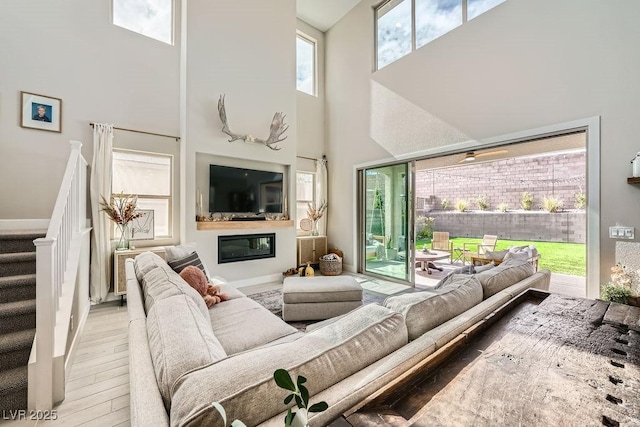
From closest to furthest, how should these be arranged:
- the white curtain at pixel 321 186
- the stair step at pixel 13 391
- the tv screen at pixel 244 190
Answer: the stair step at pixel 13 391, the tv screen at pixel 244 190, the white curtain at pixel 321 186

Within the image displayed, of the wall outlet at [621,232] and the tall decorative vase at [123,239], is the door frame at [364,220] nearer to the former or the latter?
the wall outlet at [621,232]

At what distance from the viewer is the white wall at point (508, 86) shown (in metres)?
2.77

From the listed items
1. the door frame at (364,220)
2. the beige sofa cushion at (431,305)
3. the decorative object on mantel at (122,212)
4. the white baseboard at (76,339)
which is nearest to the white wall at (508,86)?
the door frame at (364,220)

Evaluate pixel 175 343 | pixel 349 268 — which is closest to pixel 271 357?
pixel 175 343

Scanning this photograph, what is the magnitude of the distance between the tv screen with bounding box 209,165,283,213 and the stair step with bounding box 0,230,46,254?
208 cm

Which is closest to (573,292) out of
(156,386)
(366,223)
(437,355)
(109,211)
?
(366,223)

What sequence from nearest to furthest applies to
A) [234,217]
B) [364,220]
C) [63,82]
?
[63,82] < [234,217] < [364,220]

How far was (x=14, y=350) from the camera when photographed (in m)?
1.89

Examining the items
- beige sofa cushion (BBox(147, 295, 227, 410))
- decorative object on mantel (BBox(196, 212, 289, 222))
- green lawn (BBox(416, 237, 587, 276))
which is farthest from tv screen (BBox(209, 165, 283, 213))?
green lawn (BBox(416, 237, 587, 276))

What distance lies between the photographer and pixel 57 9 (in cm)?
360

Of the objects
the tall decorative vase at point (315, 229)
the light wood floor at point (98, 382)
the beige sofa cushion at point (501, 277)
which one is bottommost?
the light wood floor at point (98, 382)

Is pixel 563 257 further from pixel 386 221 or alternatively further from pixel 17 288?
pixel 17 288

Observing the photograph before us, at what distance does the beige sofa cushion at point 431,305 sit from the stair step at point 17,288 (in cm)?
291

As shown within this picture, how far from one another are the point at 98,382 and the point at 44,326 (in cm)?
68
